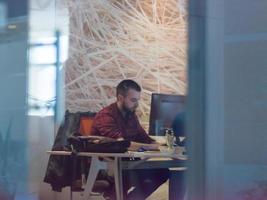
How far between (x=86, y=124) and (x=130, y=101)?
0.38 metres

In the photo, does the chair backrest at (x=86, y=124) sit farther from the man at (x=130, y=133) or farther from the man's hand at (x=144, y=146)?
the man's hand at (x=144, y=146)

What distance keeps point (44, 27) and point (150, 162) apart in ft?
5.27

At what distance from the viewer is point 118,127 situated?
385cm

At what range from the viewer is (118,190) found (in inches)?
144

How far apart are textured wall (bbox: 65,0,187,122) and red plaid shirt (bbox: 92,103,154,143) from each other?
82cm

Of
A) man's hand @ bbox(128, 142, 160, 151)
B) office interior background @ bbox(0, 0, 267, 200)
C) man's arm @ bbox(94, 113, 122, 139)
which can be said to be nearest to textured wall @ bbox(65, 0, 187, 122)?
office interior background @ bbox(0, 0, 267, 200)

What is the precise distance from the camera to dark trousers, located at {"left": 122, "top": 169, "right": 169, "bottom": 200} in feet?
11.6

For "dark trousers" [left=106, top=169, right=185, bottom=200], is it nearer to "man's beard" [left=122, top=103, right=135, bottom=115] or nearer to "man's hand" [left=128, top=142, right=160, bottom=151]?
"man's hand" [left=128, top=142, right=160, bottom=151]

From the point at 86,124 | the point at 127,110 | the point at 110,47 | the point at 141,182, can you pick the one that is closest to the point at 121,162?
the point at 141,182

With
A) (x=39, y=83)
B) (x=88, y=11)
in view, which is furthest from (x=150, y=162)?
(x=88, y=11)

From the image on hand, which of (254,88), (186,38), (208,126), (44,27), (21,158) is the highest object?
(44,27)

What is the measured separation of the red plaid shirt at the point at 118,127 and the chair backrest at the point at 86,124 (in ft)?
0.18

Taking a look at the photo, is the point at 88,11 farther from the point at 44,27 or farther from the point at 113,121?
the point at 113,121

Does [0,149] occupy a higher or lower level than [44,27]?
lower
